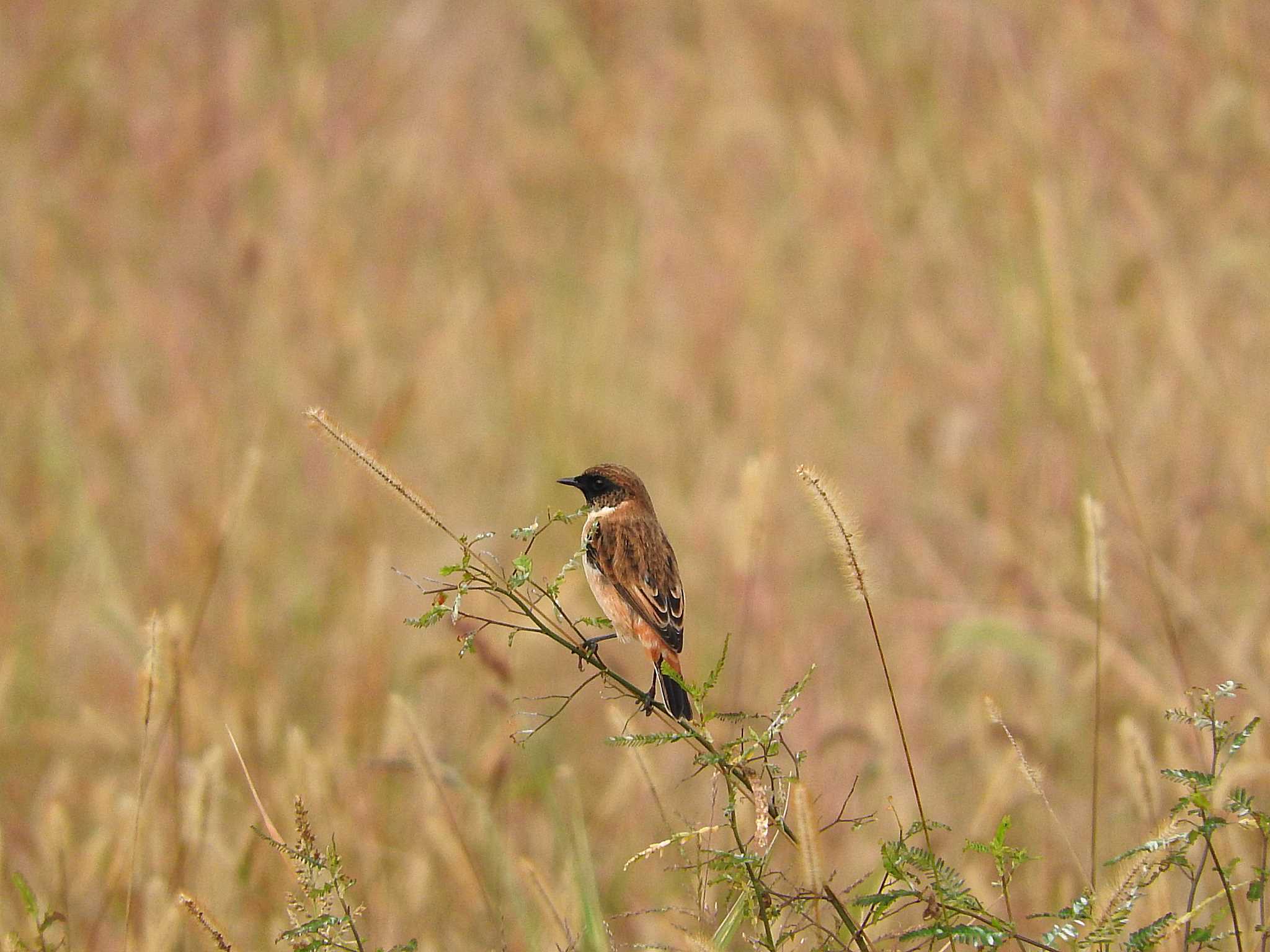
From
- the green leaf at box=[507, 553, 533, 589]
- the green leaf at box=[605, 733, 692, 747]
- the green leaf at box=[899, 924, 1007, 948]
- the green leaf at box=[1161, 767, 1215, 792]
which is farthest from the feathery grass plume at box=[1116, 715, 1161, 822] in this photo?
the green leaf at box=[507, 553, 533, 589]

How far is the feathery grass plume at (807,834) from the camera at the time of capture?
141cm

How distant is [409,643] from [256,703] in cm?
53

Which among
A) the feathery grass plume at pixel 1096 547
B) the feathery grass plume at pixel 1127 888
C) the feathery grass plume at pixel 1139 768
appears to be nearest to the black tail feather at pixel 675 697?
the feathery grass plume at pixel 1127 888

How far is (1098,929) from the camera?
5.17 feet

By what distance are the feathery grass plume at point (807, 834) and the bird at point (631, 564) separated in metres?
0.61

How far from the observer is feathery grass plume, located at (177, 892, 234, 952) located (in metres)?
1.61

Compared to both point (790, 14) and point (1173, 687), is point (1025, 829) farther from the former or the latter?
point (790, 14)

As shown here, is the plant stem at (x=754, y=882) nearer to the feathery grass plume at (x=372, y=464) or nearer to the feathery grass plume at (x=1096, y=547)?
the feathery grass plume at (x=372, y=464)

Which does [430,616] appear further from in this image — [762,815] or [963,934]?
[963,934]

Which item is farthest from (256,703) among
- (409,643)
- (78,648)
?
(78,648)

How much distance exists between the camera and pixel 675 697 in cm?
183

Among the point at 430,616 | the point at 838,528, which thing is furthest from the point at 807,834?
the point at 430,616

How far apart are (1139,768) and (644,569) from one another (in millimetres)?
1009

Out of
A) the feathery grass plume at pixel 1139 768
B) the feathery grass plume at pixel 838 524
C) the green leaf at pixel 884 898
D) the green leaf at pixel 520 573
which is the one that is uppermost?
the feathery grass plume at pixel 1139 768
